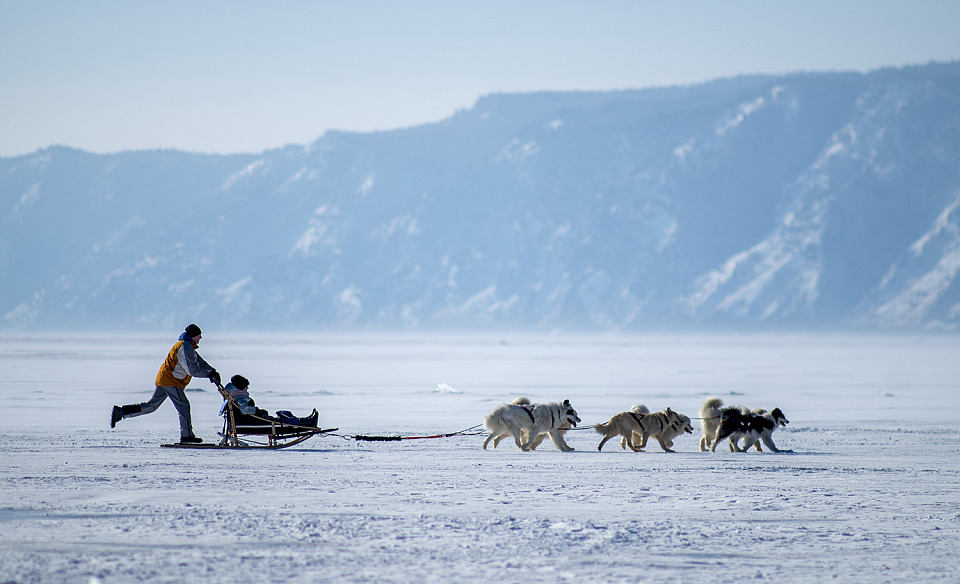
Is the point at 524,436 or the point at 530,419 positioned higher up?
the point at 530,419

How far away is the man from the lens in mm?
13352

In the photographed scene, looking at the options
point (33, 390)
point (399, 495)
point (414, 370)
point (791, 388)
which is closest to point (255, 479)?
point (399, 495)

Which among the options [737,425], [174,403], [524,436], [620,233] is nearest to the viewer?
[174,403]

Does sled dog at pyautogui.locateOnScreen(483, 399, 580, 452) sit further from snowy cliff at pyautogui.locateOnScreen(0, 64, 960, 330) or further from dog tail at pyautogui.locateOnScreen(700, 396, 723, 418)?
snowy cliff at pyautogui.locateOnScreen(0, 64, 960, 330)

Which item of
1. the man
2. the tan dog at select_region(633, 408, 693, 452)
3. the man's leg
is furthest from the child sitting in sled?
the tan dog at select_region(633, 408, 693, 452)

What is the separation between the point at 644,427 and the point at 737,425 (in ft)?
4.00

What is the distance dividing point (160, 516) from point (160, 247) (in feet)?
629

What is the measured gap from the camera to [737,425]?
14.7 meters

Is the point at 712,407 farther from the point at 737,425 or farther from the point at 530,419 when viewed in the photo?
the point at 530,419

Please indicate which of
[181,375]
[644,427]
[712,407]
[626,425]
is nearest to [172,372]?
[181,375]

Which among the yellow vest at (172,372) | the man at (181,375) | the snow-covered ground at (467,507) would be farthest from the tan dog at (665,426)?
the yellow vest at (172,372)

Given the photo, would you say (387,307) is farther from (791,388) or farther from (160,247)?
(791,388)

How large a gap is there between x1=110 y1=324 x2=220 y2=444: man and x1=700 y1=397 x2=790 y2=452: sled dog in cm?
630

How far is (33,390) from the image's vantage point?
90.8 ft
